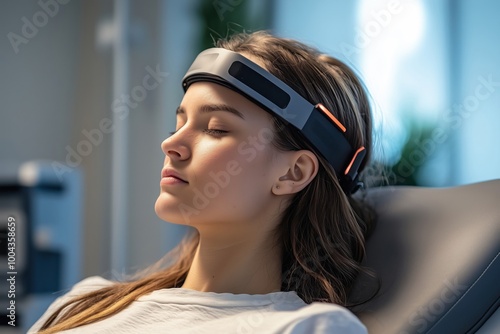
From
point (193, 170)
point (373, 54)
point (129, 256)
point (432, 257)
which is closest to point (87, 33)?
point (129, 256)

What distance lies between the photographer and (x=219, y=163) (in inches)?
49.3

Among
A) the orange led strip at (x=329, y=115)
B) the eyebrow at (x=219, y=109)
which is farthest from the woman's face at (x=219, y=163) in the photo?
the orange led strip at (x=329, y=115)

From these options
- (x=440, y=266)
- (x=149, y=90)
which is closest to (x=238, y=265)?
(x=440, y=266)

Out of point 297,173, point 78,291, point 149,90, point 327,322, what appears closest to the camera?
point 327,322

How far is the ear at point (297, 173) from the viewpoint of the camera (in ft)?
4.36

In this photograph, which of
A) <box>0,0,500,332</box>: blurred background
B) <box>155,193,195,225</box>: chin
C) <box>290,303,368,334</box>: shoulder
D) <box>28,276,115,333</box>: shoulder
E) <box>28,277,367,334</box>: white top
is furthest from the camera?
<box>0,0,500,332</box>: blurred background

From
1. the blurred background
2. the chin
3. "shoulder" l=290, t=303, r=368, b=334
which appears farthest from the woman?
the blurred background

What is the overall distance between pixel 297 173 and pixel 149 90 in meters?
2.15

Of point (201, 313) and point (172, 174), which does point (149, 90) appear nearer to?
point (172, 174)

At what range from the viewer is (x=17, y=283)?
235cm

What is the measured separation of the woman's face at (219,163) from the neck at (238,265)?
2.3 inches

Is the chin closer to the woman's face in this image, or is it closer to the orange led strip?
the woman's face

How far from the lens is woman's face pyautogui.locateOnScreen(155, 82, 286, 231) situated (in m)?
1.25

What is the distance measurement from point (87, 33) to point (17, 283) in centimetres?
161
